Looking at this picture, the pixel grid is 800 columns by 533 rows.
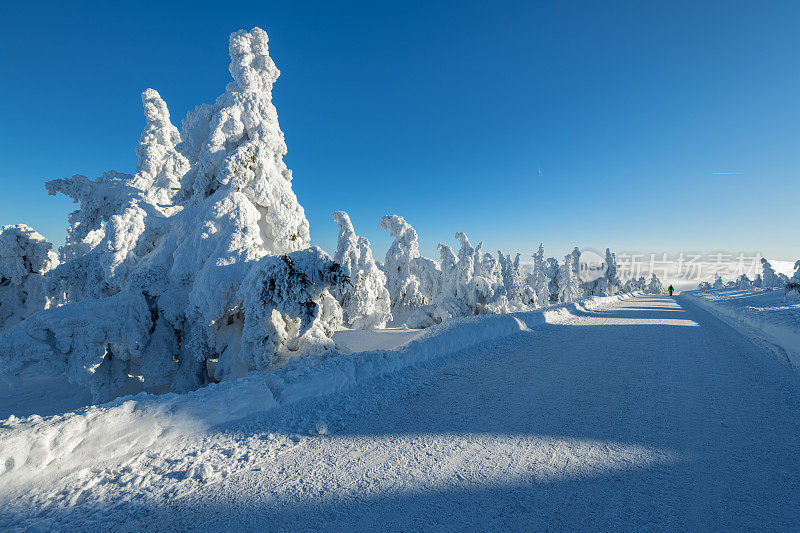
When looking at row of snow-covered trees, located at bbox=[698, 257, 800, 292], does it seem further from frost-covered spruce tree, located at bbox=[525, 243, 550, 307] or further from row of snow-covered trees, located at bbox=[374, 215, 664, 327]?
frost-covered spruce tree, located at bbox=[525, 243, 550, 307]

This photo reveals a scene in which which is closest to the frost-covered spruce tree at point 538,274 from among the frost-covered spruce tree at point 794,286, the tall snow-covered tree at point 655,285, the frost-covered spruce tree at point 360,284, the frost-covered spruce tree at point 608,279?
the frost-covered spruce tree at point 608,279

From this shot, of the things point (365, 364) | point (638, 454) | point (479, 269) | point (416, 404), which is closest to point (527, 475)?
point (638, 454)

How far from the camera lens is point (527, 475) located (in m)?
3.06

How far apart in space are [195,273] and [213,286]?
5.80 feet

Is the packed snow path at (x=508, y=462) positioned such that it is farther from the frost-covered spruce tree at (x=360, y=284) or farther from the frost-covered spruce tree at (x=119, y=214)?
the frost-covered spruce tree at (x=119, y=214)

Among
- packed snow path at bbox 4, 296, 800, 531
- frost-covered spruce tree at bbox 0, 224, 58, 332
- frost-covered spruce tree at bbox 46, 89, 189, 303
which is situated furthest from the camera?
frost-covered spruce tree at bbox 0, 224, 58, 332

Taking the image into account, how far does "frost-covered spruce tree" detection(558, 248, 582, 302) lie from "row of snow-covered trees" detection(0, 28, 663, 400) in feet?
101

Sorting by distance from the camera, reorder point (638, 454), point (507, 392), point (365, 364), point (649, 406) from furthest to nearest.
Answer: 1. point (365, 364)
2. point (507, 392)
3. point (649, 406)
4. point (638, 454)

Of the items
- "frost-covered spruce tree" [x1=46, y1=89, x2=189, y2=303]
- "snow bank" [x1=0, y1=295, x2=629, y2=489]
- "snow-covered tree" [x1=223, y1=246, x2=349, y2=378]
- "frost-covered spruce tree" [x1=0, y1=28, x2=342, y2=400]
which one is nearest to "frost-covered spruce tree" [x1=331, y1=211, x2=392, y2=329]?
"frost-covered spruce tree" [x1=0, y1=28, x2=342, y2=400]

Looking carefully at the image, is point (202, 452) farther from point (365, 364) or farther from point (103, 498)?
point (365, 364)

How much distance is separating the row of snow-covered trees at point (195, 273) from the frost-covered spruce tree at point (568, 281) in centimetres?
3079

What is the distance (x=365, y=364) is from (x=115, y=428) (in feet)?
11.2

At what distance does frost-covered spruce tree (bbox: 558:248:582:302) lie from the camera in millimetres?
45312

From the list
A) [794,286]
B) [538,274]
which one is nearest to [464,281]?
[794,286]
